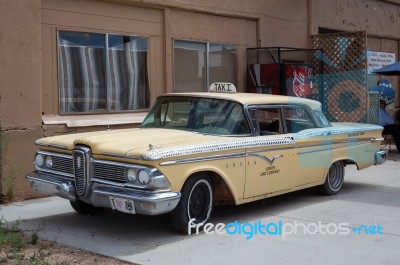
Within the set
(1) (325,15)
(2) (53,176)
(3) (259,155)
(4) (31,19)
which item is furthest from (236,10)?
(2) (53,176)

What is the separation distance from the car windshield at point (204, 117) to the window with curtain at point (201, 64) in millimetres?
3395

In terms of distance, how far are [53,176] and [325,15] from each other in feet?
32.1

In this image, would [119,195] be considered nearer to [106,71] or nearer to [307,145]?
[307,145]

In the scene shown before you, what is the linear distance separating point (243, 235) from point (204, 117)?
1.53 meters

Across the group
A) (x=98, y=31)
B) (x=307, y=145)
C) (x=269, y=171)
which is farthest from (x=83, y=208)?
(x=98, y=31)

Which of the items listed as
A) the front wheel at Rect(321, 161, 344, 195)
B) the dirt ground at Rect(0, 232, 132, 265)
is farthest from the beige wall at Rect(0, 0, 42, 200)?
the front wheel at Rect(321, 161, 344, 195)

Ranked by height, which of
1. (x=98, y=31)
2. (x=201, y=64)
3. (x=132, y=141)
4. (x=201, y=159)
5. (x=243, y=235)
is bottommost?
(x=243, y=235)

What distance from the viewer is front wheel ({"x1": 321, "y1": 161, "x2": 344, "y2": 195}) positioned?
791cm

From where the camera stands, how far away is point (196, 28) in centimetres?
1052

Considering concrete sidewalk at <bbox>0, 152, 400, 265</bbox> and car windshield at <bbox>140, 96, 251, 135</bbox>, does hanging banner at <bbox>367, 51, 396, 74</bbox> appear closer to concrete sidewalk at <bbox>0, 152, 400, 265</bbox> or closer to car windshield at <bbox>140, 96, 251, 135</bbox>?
concrete sidewalk at <bbox>0, 152, 400, 265</bbox>

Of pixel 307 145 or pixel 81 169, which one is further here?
pixel 307 145

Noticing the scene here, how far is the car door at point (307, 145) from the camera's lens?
7.05 m

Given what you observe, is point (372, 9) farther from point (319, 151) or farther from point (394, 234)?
point (394, 234)

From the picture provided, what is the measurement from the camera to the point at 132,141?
5.77 m
